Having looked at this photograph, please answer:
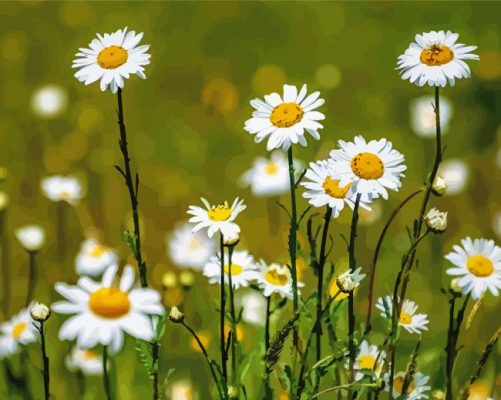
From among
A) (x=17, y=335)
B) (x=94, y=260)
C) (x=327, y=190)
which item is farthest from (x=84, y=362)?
(x=327, y=190)

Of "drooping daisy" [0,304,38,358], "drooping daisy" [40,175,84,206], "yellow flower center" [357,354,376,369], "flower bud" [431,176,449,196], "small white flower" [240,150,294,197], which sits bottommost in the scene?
"yellow flower center" [357,354,376,369]

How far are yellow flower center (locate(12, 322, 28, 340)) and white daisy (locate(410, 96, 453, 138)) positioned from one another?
1.16m

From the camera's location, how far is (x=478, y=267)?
114cm

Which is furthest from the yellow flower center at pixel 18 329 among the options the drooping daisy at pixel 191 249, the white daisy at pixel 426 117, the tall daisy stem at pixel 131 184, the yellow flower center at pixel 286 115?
the white daisy at pixel 426 117

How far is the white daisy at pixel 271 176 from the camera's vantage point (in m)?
1.91

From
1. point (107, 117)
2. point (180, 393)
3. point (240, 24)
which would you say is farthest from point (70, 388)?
point (240, 24)

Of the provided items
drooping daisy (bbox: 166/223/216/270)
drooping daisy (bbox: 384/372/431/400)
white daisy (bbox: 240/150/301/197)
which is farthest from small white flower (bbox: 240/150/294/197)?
drooping daisy (bbox: 384/372/431/400)

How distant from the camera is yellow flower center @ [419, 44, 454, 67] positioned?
1.11m

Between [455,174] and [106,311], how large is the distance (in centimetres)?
137

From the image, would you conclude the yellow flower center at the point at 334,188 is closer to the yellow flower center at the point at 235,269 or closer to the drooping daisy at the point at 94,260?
the yellow flower center at the point at 235,269

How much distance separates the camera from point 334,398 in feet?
4.91

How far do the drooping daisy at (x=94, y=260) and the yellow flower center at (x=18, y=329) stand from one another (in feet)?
0.66

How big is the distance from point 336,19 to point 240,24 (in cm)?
31

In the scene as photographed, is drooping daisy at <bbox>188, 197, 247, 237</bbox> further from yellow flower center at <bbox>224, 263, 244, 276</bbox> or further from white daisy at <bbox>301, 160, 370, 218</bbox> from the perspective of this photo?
yellow flower center at <bbox>224, 263, 244, 276</bbox>
